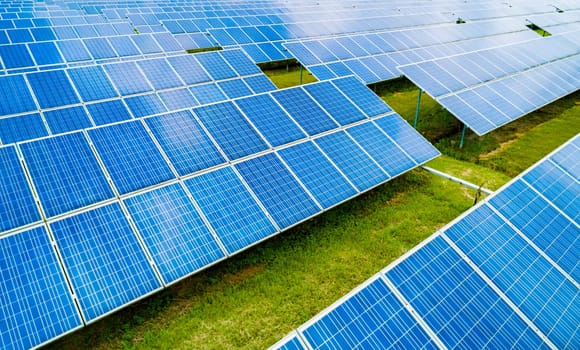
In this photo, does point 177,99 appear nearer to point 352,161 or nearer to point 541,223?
point 352,161

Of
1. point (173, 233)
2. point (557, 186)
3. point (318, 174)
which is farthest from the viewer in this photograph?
point (318, 174)

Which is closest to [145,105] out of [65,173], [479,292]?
[65,173]

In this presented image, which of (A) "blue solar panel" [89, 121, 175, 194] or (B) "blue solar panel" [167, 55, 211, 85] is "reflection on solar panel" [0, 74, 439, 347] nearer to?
(A) "blue solar panel" [89, 121, 175, 194]

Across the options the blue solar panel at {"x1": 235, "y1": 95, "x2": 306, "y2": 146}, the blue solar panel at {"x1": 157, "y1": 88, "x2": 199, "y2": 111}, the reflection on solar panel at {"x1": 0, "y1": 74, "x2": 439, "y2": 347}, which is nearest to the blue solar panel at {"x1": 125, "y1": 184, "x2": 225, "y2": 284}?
the reflection on solar panel at {"x1": 0, "y1": 74, "x2": 439, "y2": 347}

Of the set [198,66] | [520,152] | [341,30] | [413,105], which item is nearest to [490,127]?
[520,152]

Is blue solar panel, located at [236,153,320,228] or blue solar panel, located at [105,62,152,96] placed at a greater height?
blue solar panel, located at [105,62,152,96]

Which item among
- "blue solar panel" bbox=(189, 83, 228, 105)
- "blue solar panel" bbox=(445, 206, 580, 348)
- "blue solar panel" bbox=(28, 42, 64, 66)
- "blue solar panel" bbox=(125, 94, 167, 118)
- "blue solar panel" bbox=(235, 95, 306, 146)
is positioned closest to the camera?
"blue solar panel" bbox=(445, 206, 580, 348)

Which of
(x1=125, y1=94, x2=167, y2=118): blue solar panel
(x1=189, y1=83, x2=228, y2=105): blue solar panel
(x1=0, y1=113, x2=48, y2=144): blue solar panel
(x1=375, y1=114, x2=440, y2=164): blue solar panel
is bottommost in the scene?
(x1=375, y1=114, x2=440, y2=164): blue solar panel
